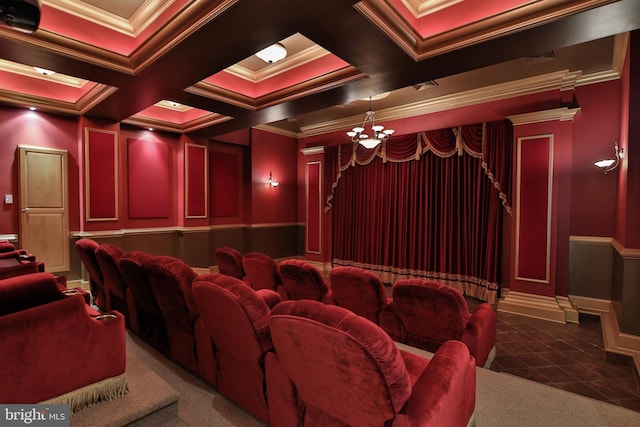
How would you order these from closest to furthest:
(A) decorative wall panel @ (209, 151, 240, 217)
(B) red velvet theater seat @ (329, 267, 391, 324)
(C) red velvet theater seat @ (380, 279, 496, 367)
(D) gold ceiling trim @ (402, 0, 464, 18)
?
(C) red velvet theater seat @ (380, 279, 496, 367), (B) red velvet theater seat @ (329, 267, 391, 324), (D) gold ceiling trim @ (402, 0, 464, 18), (A) decorative wall panel @ (209, 151, 240, 217)

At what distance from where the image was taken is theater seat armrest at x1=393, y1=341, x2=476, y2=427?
107 cm

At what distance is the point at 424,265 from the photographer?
5.19m

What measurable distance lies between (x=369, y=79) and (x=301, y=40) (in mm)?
880

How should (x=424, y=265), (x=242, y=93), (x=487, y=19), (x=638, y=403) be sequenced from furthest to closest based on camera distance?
(x=424, y=265)
(x=242, y=93)
(x=487, y=19)
(x=638, y=403)

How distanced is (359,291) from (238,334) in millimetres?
1165

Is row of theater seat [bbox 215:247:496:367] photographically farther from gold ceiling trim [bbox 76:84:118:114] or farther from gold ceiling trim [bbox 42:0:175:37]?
gold ceiling trim [bbox 76:84:118:114]

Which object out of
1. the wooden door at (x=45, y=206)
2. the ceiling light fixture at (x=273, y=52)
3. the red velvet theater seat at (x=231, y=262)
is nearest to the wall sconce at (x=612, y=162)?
the ceiling light fixture at (x=273, y=52)

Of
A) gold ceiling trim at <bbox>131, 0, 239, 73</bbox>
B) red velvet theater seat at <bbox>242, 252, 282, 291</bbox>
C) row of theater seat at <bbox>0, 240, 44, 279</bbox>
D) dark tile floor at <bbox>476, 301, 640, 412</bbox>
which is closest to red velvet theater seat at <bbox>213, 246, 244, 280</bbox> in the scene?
red velvet theater seat at <bbox>242, 252, 282, 291</bbox>

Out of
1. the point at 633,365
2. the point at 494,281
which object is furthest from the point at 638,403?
the point at 494,281

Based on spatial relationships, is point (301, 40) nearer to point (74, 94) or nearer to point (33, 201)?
point (74, 94)

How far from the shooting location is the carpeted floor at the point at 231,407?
1.61 m

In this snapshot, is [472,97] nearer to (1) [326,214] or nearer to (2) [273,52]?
(2) [273,52]

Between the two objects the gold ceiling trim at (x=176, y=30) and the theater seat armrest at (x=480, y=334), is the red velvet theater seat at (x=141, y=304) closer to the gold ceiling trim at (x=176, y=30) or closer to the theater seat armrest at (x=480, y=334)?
the gold ceiling trim at (x=176, y=30)

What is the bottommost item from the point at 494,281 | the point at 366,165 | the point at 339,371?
the point at 494,281
